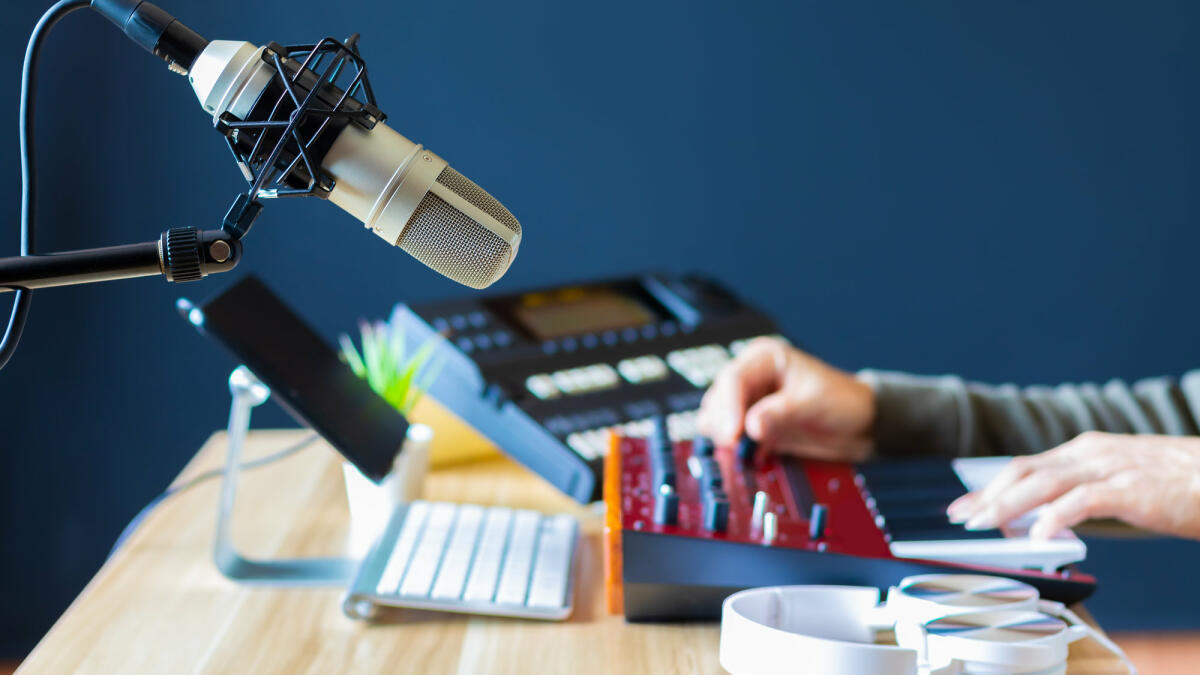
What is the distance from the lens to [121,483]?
80.7 inches

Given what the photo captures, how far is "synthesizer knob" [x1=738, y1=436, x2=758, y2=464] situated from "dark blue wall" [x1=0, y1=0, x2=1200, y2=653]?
1.15 metres

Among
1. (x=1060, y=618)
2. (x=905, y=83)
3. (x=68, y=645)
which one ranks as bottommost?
(x=68, y=645)

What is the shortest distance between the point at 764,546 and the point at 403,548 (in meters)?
0.30

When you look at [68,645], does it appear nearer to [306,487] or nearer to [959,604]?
[306,487]

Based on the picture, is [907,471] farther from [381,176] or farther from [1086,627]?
[381,176]

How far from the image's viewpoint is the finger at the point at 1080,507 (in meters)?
0.80

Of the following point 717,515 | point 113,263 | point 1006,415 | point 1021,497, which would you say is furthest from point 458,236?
point 1006,415

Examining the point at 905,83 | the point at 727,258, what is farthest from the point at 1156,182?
the point at 727,258

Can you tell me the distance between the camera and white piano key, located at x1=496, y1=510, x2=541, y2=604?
2.67ft

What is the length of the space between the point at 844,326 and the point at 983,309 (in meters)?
0.29

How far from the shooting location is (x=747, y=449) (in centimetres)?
97

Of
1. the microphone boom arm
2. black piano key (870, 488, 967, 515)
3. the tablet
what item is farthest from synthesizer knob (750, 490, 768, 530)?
the microphone boom arm

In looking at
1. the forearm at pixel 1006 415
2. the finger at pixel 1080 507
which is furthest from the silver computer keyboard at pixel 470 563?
the forearm at pixel 1006 415

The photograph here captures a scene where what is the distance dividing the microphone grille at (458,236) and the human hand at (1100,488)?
0.44 meters
